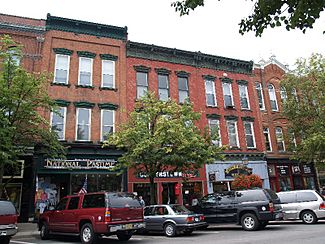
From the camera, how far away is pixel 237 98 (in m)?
26.9

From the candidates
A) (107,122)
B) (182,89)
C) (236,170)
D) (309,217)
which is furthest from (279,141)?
(107,122)

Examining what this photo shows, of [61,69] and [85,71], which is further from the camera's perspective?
[85,71]

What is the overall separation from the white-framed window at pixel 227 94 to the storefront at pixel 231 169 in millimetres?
4724

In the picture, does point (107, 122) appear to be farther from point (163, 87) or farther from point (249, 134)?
point (249, 134)

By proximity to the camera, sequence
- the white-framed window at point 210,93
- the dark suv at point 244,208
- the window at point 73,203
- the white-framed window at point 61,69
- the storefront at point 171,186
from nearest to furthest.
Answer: the window at point 73,203, the dark suv at point 244,208, the storefront at point 171,186, the white-framed window at point 61,69, the white-framed window at point 210,93

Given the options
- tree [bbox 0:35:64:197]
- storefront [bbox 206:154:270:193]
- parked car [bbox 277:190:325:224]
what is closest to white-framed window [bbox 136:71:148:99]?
storefront [bbox 206:154:270:193]

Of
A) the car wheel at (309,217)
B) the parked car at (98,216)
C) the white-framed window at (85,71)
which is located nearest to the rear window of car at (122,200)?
the parked car at (98,216)

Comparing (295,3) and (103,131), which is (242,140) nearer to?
(103,131)

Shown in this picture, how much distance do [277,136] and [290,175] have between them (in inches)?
141

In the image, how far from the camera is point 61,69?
21141mm

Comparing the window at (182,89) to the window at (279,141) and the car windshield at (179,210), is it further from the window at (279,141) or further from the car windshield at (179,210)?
the car windshield at (179,210)

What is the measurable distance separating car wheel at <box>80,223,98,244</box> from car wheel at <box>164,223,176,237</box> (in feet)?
11.7

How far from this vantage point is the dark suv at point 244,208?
12891mm

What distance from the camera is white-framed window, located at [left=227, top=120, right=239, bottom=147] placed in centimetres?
2545
